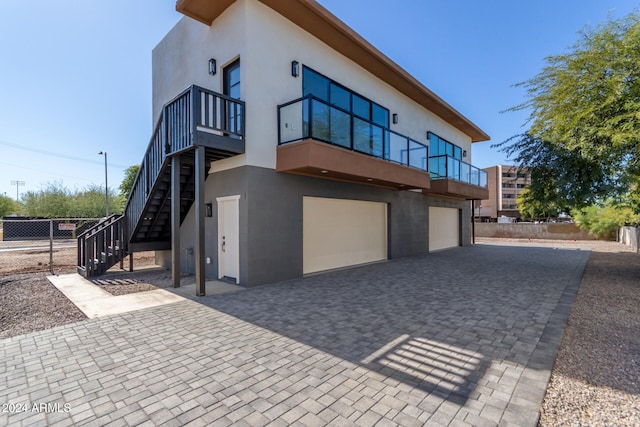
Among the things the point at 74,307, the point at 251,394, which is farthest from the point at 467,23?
the point at 74,307

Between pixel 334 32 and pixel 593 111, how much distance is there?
6472 millimetres

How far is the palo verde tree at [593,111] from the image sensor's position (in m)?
6.02

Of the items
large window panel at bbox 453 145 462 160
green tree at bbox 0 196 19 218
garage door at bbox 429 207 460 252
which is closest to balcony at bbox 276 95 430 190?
garage door at bbox 429 207 460 252

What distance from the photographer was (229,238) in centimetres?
727

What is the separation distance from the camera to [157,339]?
384 cm

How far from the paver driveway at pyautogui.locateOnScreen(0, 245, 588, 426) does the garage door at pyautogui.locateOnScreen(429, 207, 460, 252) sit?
29.1 feet

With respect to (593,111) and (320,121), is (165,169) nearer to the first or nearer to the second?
(320,121)

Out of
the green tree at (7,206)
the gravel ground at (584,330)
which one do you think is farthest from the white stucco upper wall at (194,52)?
the green tree at (7,206)

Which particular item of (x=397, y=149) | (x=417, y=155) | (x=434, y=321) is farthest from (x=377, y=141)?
(x=434, y=321)

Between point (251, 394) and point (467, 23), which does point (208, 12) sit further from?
point (467, 23)

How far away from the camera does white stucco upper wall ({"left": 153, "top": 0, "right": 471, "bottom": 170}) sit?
6766 millimetres

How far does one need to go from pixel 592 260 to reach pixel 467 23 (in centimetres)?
1045

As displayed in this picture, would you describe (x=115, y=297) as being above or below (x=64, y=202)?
below

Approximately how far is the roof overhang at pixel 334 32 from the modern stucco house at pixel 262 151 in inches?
1.7
